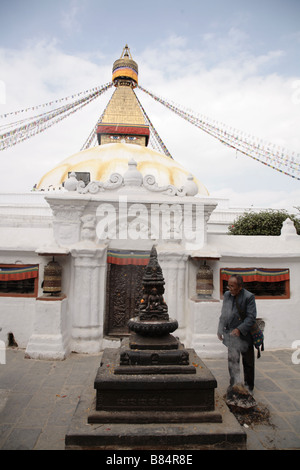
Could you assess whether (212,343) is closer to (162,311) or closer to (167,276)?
(167,276)

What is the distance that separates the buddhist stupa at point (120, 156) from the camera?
14617 millimetres

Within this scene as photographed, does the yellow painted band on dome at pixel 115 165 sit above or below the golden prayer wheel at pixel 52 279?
above

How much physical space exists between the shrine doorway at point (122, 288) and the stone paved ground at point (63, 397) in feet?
2.44

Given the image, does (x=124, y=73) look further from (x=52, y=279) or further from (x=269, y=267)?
(x=52, y=279)

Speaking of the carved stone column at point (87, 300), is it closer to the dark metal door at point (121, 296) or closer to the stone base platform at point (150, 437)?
the dark metal door at point (121, 296)

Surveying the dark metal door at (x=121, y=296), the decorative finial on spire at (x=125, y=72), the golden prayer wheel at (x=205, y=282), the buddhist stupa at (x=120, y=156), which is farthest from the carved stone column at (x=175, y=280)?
the decorative finial on spire at (x=125, y=72)

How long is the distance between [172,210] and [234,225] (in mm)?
5776

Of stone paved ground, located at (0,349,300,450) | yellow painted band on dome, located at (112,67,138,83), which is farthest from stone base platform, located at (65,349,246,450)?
yellow painted band on dome, located at (112,67,138,83)

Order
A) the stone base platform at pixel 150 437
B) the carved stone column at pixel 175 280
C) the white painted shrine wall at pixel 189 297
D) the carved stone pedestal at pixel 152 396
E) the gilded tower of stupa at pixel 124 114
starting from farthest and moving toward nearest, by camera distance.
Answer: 1. the gilded tower of stupa at pixel 124 114
2. the carved stone column at pixel 175 280
3. the white painted shrine wall at pixel 189 297
4. the carved stone pedestal at pixel 152 396
5. the stone base platform at pixel 150 437

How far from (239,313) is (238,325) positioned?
18 cm

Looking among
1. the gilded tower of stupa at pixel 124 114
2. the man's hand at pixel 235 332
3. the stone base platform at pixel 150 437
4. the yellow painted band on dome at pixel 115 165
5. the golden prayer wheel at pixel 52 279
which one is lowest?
the stone base platform at pixel 150 437

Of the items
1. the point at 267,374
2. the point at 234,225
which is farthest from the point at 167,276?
the point at 234,225

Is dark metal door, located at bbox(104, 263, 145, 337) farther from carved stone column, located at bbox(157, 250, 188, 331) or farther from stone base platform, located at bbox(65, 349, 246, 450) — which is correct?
stone base platform, located at bbox(65, 349, 246, 450)

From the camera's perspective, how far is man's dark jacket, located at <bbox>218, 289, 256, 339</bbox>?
373cm
